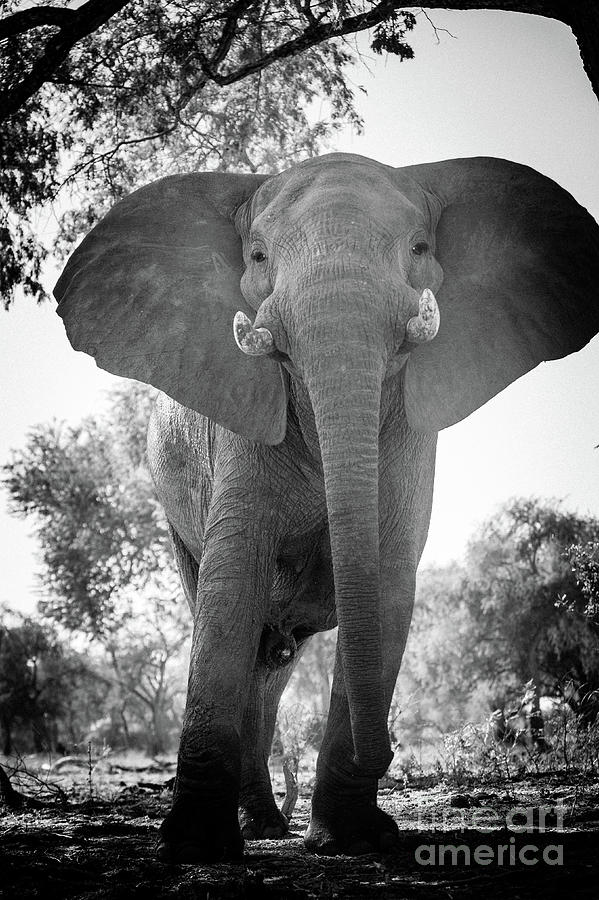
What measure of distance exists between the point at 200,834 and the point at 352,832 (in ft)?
2.72

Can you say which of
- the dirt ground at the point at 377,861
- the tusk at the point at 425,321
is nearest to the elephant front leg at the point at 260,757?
the dirt ground at the point at 377,861

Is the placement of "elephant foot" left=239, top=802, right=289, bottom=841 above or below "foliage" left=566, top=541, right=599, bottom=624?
below

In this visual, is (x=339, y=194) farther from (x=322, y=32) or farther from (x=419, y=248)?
(x=322, y=32)

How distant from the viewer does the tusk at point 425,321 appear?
14.5ft

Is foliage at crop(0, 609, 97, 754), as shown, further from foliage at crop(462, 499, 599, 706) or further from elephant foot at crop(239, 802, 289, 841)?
elephant foot at crop(239, 802, 289, 841)

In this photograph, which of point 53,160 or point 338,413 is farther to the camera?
point 53,160

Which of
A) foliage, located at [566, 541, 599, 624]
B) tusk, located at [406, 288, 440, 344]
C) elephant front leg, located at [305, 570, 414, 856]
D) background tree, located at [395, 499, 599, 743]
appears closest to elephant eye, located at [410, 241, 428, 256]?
tusk, located at [406, 288, 440, 344]

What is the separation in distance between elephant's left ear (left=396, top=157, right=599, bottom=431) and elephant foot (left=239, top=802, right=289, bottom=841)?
3.35 meters

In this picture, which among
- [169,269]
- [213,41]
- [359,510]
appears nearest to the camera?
[359,510]

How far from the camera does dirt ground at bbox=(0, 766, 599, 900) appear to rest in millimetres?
3324

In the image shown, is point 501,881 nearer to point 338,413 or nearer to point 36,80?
point 338,413

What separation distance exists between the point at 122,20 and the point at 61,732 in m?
33.8

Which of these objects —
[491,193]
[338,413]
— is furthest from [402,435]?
[491,193]

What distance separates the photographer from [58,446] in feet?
79.5
